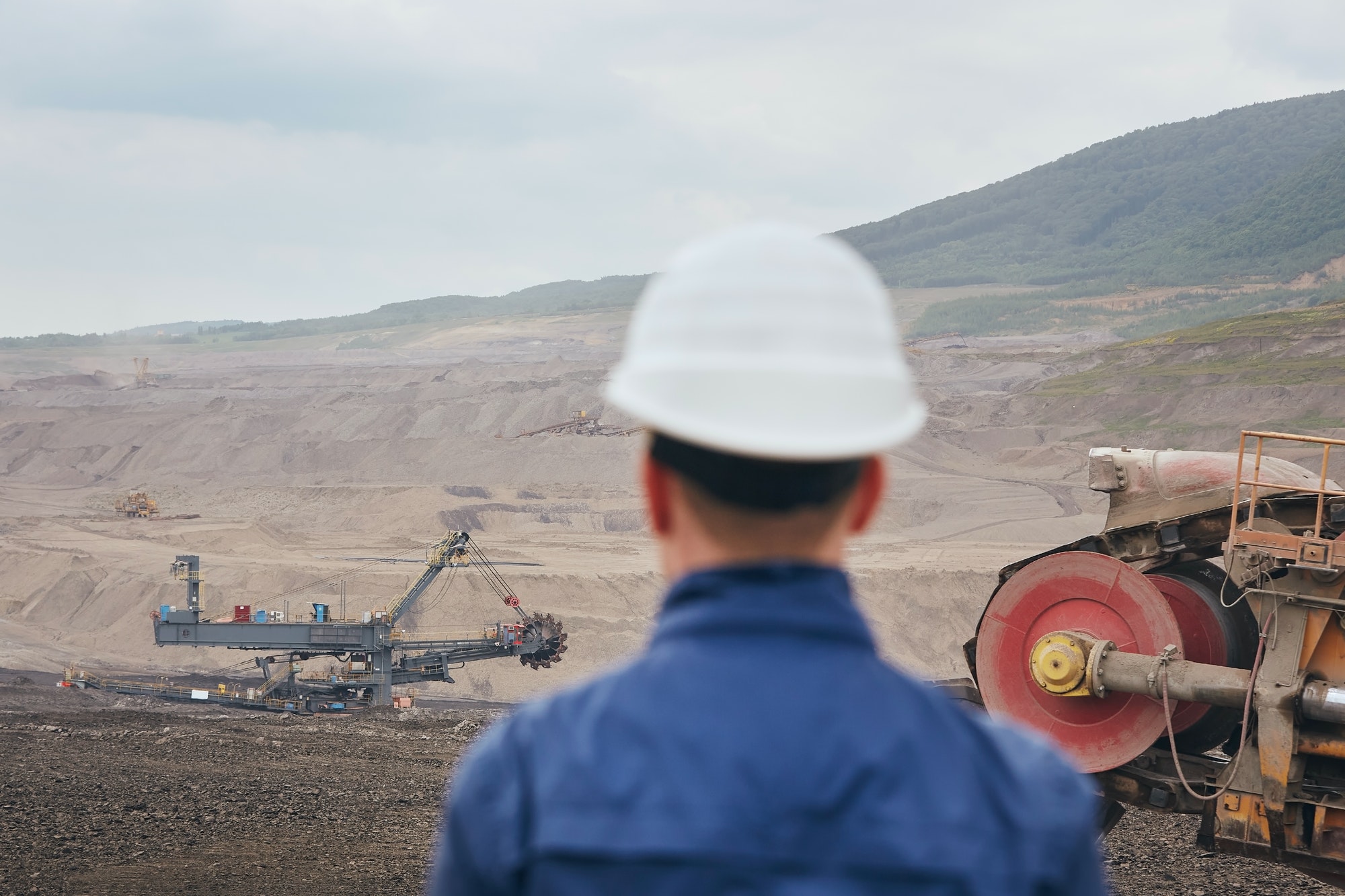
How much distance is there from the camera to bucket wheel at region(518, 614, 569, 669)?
24.9 meters

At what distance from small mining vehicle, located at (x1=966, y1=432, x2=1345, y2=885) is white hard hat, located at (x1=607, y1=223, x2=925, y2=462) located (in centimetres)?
536

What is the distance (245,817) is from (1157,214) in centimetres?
14359

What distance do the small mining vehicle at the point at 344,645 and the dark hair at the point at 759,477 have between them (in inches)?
899

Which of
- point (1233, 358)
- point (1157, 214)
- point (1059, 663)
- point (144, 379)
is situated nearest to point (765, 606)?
point (1059, 663)

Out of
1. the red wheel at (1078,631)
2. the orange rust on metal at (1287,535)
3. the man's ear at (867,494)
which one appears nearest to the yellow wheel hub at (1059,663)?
the red wheel at (1078,631)

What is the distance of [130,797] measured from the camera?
14078 mm

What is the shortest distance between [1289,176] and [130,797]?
131232 millimetres

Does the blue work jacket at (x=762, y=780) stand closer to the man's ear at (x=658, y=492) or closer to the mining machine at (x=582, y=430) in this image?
the man's ear at (x=658, y=492)

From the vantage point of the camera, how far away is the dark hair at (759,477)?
1376mm

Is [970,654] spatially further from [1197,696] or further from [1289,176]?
[1289,176]

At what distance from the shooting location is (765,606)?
4.41 ft

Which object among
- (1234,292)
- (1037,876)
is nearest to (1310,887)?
(1037,876)

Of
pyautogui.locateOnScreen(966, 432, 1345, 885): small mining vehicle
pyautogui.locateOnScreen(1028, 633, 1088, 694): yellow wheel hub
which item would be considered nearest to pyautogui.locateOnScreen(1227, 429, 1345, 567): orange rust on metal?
pyautogui.locateOnScreen(966, 432, 1345, 885): small mining vehicle

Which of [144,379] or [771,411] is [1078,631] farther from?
[144,379]
